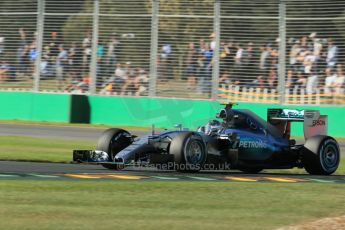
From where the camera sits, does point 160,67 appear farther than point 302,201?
Yes

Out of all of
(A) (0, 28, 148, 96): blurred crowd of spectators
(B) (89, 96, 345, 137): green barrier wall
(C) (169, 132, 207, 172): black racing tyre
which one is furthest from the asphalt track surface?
(A) (0, 28, 148, 96): blurred crowd of spectators

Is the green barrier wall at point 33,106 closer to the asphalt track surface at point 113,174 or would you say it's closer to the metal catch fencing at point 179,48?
the metal catch fencing at point 179,48

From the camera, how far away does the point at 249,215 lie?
9945 millimetres

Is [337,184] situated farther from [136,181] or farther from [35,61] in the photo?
[35,61]

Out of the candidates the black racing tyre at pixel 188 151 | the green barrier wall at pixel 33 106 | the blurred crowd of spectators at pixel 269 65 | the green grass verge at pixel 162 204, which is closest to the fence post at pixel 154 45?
the blurred crowd of spectators at pixel 269 65

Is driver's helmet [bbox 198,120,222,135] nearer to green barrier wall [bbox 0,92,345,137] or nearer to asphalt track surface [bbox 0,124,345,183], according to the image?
asphalt track surface [bbox 0,124,345,183]

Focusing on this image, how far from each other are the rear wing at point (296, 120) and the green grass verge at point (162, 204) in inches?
125

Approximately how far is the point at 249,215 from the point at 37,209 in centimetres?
238

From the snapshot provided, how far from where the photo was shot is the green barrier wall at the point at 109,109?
29312mm

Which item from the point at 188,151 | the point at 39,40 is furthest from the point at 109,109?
the point at 188,151

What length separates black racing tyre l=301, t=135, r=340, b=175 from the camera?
→ 1592 centimetres

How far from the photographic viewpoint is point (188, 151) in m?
14.7

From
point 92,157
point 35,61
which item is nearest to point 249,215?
point 92,157

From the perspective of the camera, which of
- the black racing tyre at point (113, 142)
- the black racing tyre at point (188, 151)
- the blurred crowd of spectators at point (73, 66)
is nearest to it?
the black racing tyre at point (188, 151)
